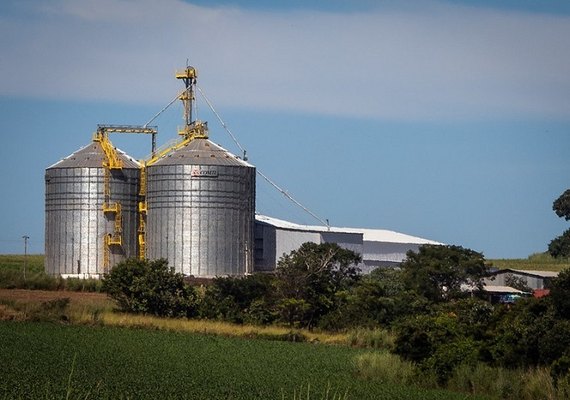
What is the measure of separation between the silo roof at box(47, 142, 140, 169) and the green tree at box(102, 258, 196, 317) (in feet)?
72.1

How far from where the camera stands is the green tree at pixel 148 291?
65.0 m

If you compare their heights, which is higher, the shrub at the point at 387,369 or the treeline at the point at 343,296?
the treeline at the point at 343,296

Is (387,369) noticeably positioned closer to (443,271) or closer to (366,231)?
(443,271)

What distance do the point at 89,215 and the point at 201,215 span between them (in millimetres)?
8055

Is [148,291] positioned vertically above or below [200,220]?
below

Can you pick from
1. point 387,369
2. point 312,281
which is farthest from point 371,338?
point 387,369

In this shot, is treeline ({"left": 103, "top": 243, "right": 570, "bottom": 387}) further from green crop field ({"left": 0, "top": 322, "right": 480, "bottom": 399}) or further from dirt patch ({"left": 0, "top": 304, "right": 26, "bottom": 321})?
dirt patch ({"left": 0, "top": 304, "right": 26, "bottom": 321})

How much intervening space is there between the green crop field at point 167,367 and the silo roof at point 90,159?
1288 inches

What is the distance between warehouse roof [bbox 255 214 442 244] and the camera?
94.3m

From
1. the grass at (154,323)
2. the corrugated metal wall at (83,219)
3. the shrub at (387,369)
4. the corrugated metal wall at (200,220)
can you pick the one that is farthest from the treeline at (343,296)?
the corrugated metal wall at (83,219)

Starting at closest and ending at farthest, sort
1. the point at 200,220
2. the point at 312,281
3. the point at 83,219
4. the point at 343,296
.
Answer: the point at 343,296, the point at 312,281, the point at 200,220, the point at 83,219

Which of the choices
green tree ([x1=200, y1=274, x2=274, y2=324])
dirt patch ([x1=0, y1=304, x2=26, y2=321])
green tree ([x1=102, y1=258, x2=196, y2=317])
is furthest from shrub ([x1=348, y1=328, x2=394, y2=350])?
dirt patch ([x1=0, y1=304, x2=26, y2=321])

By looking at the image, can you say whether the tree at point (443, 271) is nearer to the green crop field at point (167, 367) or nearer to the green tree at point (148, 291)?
the green tree at point (148, 291)

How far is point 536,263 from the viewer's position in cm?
11638
